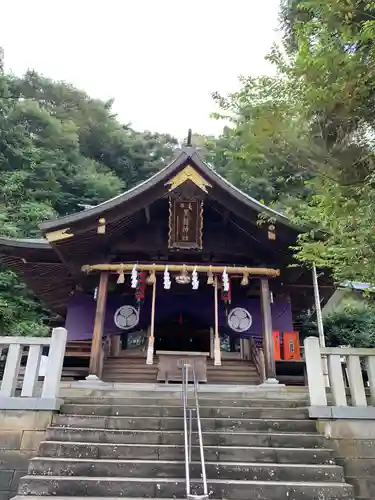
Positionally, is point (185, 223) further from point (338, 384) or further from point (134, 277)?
point (338, 384)

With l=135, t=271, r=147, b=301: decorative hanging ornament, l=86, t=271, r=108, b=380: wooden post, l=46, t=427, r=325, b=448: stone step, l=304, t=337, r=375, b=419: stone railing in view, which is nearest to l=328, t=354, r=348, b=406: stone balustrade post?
l=304, t=337, r=375, b=419: stone railing

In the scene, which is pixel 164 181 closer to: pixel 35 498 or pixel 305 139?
pixel 305 139

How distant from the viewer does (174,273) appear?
30.5 feet

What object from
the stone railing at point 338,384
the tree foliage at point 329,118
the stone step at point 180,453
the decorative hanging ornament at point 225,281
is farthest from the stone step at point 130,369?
the tree foliage at point 329,118

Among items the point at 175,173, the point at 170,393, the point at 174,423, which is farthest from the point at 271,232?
the point at 174,423

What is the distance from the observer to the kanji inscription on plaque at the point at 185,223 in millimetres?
9320

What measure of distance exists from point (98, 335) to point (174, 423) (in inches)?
139

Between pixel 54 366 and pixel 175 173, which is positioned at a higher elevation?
pixel 175 173

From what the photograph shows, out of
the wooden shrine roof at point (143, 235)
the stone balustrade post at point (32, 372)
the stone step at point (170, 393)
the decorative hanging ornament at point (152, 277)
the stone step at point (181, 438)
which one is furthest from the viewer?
the decorative hanging ornament at point (152, 277)

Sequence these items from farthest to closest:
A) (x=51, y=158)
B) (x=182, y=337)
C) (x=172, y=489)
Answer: (x=51, y=158) → (x=182, y=337) → (x=172, y=489)

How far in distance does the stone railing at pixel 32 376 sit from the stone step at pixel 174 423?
1.09 feet

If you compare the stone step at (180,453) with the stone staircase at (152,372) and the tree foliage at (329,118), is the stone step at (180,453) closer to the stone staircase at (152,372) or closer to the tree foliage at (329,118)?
the tree foliage at (329,118)

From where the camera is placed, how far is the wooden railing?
8823 mm

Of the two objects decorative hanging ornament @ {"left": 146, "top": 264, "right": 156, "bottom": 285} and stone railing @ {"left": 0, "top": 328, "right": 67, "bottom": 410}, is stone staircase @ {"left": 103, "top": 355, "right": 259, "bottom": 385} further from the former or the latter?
stone railing @ {"left": 0, "top": 328, "right": 67, "bottom": 410}
